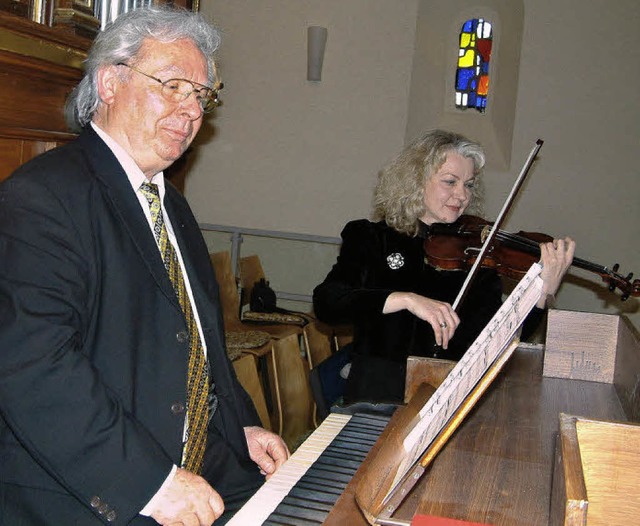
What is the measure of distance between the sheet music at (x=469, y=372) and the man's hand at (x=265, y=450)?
872mm

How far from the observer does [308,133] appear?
6648 millimetres

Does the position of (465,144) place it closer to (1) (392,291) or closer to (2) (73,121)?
(1) (392,291)

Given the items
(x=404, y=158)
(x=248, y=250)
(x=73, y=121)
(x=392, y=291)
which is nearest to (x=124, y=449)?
(x=73, y=121)

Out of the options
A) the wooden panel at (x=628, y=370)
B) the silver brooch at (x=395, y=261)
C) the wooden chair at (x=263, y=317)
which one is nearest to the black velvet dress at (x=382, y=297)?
the silver brooch at (x=395, y=261)

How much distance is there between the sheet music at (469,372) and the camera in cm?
108

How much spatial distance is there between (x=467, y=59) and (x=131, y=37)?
17.3 ft

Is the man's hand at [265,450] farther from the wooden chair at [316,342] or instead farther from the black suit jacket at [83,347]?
the wooden chair at [316,342]

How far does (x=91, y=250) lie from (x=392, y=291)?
4.49 ft

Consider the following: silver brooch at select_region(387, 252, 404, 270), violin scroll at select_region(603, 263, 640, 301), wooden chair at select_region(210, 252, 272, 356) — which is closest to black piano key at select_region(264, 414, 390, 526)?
silver brooch at select_region(387, 252, 404, 270)

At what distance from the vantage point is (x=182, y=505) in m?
1.48

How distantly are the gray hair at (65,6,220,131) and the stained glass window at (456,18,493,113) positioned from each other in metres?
5.05

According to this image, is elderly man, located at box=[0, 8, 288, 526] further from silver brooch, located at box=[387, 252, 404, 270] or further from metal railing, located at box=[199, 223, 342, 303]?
metal railing, located at box=[199, 223, 342, 303]

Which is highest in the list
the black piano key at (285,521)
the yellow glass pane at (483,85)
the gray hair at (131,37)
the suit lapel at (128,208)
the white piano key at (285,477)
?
the yellow glass pane at (483,85)

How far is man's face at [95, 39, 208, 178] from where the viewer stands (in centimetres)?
176
